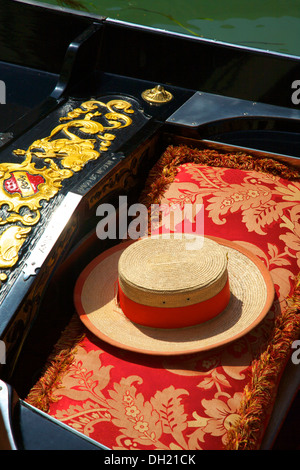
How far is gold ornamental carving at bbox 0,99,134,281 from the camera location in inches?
56.3

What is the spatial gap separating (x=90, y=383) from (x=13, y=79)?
1351 millimetres

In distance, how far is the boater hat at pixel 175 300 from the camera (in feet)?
4.13

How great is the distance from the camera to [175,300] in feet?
4.12

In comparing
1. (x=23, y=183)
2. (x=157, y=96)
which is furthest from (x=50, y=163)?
(x=157, y=96)

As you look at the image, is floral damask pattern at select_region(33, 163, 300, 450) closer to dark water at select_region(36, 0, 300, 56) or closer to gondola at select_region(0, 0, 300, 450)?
gondola at select_region(0, 0, 300, 450)

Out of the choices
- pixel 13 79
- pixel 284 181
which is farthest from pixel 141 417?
pixel 13 79

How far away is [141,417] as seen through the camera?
1.14m

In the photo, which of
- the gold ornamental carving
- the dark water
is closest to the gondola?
the gold ornamental carving

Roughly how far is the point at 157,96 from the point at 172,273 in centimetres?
88

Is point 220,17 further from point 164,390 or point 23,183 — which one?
point 164,390

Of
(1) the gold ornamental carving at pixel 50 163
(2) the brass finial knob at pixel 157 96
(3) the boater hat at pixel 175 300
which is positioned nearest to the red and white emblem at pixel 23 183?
(1) the gold ornamental carving at pixel 50 163

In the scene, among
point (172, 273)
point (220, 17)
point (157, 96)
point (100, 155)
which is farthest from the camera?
point (220, 17)

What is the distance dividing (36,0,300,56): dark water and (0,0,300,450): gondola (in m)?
0.25
